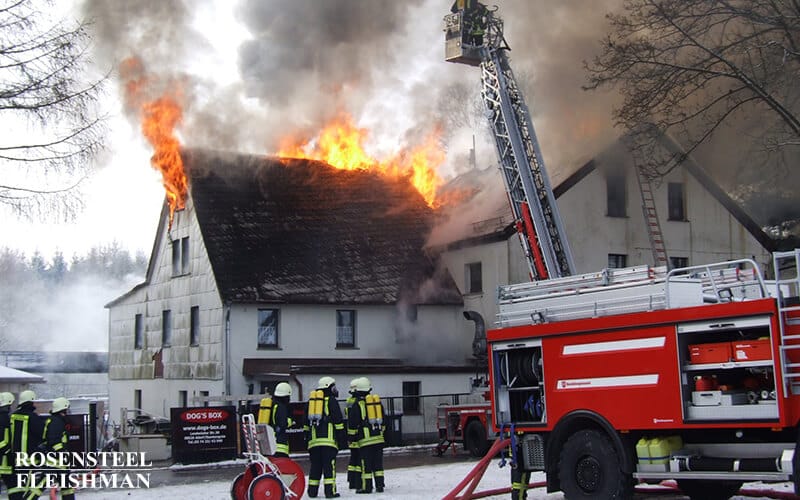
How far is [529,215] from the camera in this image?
24828mm

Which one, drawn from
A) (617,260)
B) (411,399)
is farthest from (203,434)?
(617,260)

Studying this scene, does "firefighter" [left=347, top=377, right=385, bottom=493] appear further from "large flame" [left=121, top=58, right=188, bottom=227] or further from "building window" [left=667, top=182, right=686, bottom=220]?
"building window" [left=667, top=182, right=686, bottom=220]

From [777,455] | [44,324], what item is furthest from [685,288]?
[44,324]

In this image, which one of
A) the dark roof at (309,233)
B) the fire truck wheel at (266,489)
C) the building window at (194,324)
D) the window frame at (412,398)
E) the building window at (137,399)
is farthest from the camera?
the building window at (137,399)

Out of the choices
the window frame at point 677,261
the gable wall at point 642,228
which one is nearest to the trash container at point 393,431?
the gable wall at point 642,228

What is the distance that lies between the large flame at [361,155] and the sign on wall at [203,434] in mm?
12594

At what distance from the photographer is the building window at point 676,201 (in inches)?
1339

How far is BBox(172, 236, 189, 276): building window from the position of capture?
32.3 m

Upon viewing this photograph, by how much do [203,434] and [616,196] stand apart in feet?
54.9

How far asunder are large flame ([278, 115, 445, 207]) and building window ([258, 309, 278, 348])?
21.1ft

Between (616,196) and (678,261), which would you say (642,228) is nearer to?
(616,196)

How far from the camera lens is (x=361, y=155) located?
3466 centimetres

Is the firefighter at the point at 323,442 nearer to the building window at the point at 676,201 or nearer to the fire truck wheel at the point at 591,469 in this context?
the fire truck wheel at the point at 591,469

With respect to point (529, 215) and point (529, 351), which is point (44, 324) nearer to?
point (529, 215)
